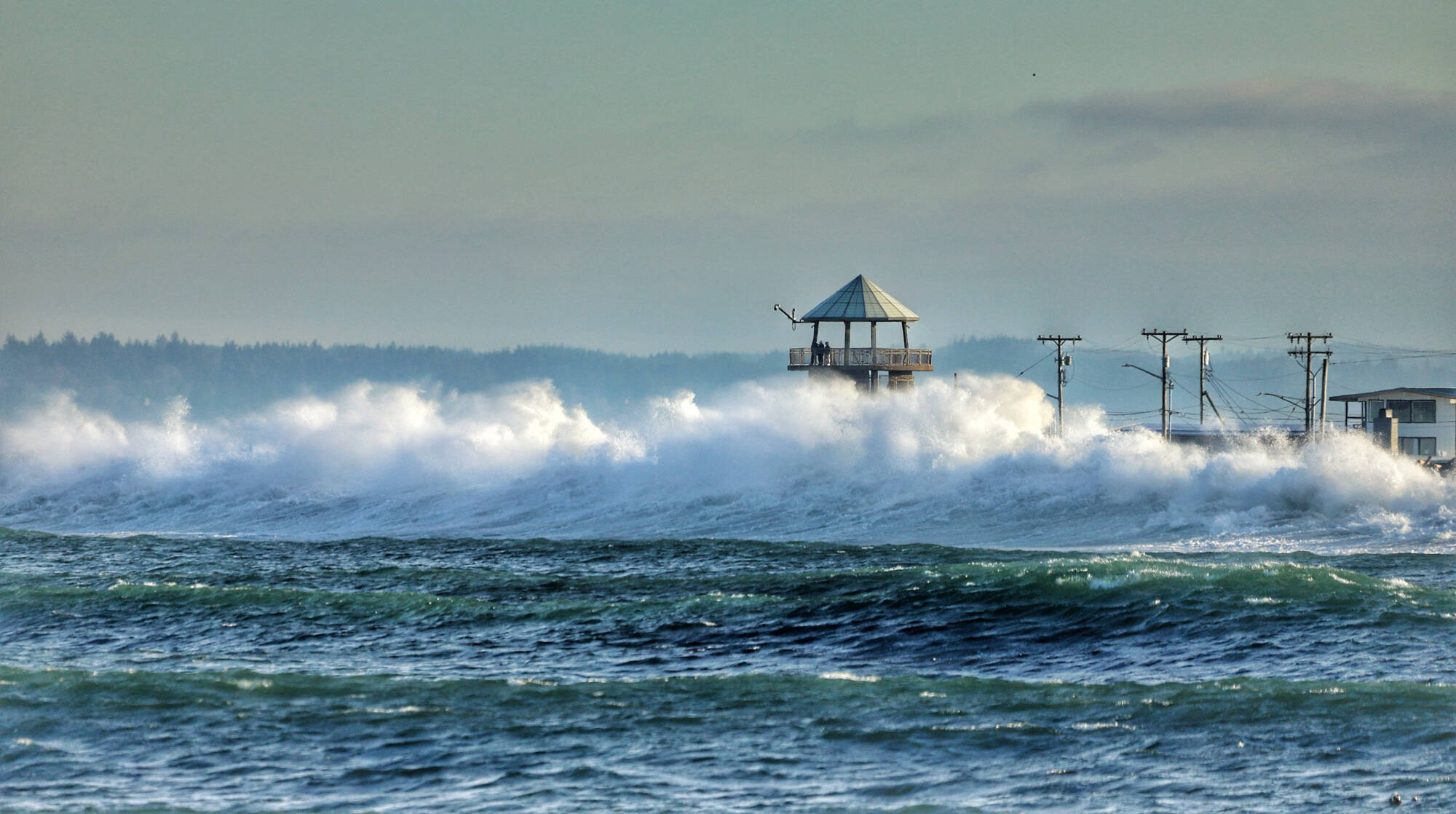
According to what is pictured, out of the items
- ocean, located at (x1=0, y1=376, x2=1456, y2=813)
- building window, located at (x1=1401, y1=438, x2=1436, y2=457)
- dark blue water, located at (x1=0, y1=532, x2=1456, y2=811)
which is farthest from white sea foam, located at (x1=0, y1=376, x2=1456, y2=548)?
building window, located at (x1=1401, y1=438, x2=1436, y2=457)

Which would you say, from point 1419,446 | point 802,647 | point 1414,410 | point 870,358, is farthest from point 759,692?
point 1414,410

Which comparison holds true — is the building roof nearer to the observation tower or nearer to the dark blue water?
the observation tower

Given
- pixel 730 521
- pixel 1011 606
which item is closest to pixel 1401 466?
pixel 730 521

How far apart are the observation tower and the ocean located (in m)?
10.1

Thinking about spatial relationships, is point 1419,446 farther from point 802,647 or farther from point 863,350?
point 802,647

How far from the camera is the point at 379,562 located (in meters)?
26.9

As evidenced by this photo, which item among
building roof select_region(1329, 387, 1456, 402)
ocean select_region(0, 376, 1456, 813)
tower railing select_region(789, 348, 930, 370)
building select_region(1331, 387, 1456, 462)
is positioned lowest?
ocean select_region(0, 376, 1456, 813)

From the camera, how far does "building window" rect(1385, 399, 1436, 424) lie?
60.4 meters

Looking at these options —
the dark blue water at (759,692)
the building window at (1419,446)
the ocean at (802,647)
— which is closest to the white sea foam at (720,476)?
the ocean at (802,647)

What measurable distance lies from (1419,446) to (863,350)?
2733 centimetres

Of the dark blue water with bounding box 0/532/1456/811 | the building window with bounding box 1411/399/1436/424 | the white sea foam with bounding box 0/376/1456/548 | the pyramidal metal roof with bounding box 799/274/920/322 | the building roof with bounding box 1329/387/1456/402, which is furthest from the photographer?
the building roof with bounding box 1329/387/1456/402

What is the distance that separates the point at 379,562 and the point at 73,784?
53.1 feet

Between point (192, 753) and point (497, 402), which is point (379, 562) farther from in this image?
point (497, 402)

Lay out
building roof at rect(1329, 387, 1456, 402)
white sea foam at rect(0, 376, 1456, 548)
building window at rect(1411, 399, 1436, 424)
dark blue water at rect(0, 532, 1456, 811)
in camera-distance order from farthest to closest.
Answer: building roof at rect(1329, 387, 1456, 402) < building window at rect(1411, 399, 1436, 424) < white sea foam at rect(0, 376, 1456, 548) < dark blue water at rect(0, 532, 1456, 811)
